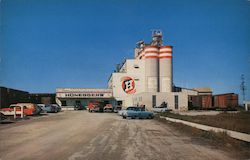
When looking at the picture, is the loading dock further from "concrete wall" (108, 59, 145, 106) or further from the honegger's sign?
"concrete wall" (108, 59, 145, 106)

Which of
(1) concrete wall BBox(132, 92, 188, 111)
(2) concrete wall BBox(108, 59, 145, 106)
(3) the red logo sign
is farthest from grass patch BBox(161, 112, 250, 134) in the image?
(3) the red logo sign

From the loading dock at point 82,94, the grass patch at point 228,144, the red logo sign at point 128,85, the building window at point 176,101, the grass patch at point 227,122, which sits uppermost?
the red logo sign at point 128,85

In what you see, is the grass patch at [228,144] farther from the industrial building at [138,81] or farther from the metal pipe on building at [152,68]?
the metal pipe on building at [152,68]

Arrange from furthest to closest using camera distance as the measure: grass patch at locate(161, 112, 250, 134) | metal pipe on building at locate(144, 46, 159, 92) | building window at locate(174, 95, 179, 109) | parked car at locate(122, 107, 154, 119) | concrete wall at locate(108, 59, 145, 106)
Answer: concrete wall at locate(108, 59, 145, 106) < metal pipe on building at locate(144, 46, 159, 92) < building window at locate(174, 95, 179, 109) < parked car at locate(122, 107, 154, 119) < grass patch at locate(161, 112, 250, 134)

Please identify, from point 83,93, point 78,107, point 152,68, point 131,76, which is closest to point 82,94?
point 83,93

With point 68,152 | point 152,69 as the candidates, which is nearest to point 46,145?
point 68,152

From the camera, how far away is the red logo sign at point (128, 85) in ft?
244

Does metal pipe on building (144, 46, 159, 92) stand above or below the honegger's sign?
above

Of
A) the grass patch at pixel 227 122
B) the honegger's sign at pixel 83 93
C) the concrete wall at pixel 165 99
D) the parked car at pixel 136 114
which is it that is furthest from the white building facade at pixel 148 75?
the grass patch at pixel 227 122

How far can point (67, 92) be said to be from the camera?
7525 cm

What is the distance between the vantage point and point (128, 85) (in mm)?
74938

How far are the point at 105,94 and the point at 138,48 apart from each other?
73.2 feet

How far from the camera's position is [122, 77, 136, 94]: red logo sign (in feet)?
244

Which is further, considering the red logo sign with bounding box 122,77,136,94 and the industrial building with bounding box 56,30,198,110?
A: the red logo sign with bounding box 122,77,136,94
